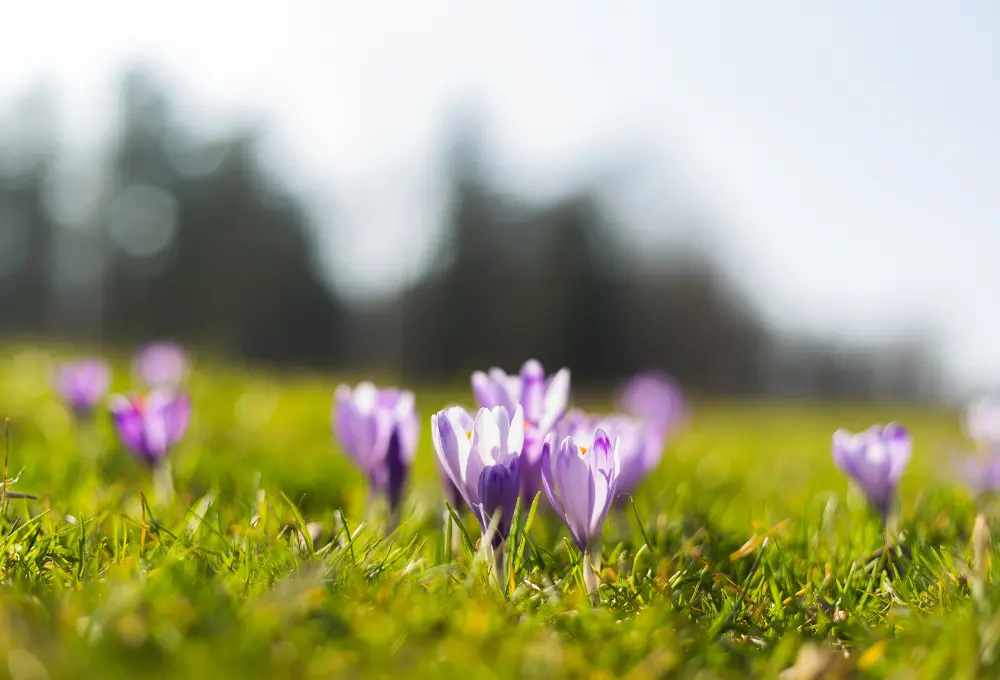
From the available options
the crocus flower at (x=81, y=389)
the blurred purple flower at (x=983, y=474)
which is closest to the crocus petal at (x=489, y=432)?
the crocus flower at (x=81, y=389)

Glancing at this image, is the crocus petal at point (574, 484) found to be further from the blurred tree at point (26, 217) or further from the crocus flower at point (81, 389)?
the blurred tree at point (26, 217)

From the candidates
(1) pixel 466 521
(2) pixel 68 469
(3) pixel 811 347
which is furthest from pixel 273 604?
(3) pixel 811 347

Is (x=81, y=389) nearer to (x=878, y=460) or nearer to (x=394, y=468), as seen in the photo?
(x=394, y=468)

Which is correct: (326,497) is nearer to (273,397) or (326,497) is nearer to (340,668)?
(340,668)

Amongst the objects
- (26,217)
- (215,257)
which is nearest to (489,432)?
(215,257)

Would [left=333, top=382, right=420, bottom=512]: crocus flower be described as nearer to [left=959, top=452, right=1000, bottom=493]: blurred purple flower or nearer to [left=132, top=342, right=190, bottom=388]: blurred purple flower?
[left=959, top=452, right=1000, bottom=493]: blurred purple flower

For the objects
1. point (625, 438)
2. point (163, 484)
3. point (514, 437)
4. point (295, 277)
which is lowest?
point (295, 277)
